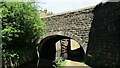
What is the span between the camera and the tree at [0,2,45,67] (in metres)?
11.3

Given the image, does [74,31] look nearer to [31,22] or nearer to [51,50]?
[31,22]

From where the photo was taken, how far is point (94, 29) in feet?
35.0

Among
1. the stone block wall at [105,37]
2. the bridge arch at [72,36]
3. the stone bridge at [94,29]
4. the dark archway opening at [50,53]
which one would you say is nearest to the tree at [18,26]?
the bridge arch at [72,36]

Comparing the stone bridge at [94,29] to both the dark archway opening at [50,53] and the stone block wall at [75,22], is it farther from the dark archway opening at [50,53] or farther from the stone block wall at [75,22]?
the dark archway opening at [50,53]

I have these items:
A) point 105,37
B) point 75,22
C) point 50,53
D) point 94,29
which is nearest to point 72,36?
point 75,22

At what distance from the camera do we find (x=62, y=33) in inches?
498

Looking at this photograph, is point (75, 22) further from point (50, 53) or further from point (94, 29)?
point (50, 53)

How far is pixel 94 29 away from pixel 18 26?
472cm

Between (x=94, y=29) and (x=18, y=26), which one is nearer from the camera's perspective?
(x=94, y=29)

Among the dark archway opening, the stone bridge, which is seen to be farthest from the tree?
the dark archway opening

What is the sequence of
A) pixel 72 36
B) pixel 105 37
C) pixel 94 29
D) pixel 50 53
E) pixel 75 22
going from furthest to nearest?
pixel 50 53 → pixel 72 36 → pixel 75 22 → pixel 94 29 → pixel 105 37

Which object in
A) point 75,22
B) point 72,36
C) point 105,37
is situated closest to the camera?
point 105,37

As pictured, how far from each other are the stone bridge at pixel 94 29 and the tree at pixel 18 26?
4.13 ft

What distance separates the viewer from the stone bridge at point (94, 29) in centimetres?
841
